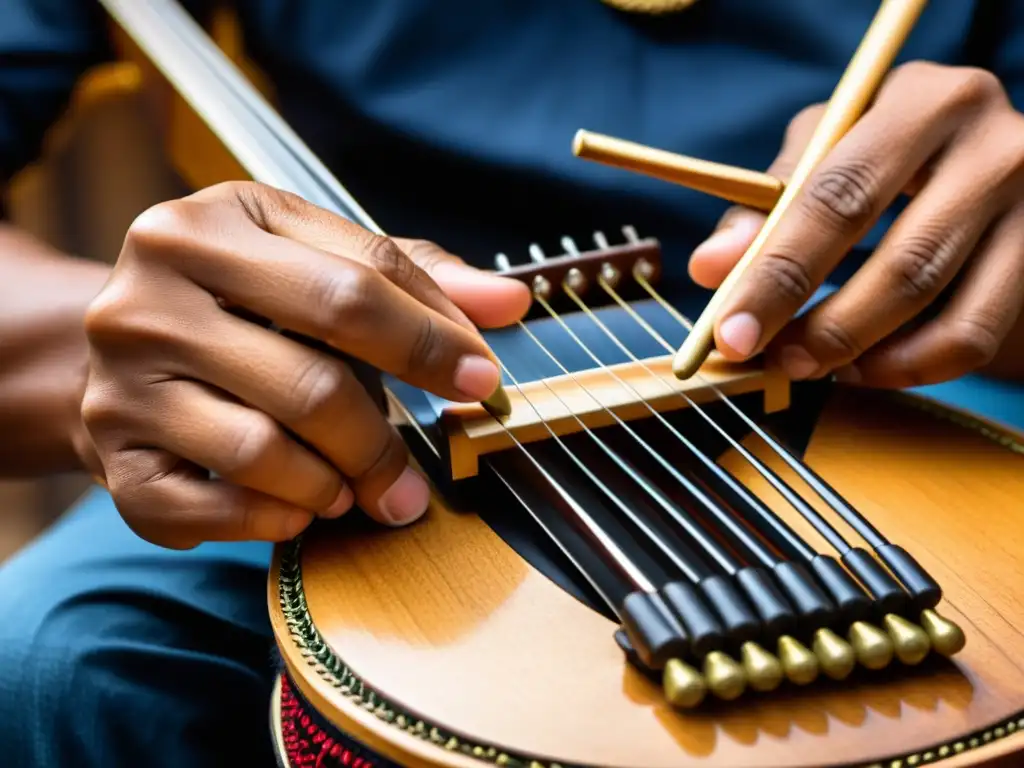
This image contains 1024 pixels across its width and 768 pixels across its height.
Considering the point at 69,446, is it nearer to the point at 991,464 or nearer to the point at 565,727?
the point at 565,727

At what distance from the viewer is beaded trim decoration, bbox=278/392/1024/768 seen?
468mm

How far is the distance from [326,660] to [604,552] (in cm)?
17

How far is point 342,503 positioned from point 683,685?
0.90 ft

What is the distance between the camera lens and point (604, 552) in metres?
0.57

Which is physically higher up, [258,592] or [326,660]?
[326,660]

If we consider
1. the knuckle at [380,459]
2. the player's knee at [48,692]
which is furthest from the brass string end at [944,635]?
the player's knee at [48,692]

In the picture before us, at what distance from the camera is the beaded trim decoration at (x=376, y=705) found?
468 millimetres

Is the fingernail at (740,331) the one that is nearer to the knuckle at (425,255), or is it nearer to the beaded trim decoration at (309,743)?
the knuckle at (425,255)

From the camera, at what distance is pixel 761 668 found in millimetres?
479

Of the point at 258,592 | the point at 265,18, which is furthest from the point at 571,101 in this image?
the point at 258,592

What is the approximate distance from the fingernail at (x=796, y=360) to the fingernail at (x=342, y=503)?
0.32 metres

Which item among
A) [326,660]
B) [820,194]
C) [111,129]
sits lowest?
[111,129]

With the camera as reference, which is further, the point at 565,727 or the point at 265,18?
the point at 265,18

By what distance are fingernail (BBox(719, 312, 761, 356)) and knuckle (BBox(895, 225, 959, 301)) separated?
120mm
